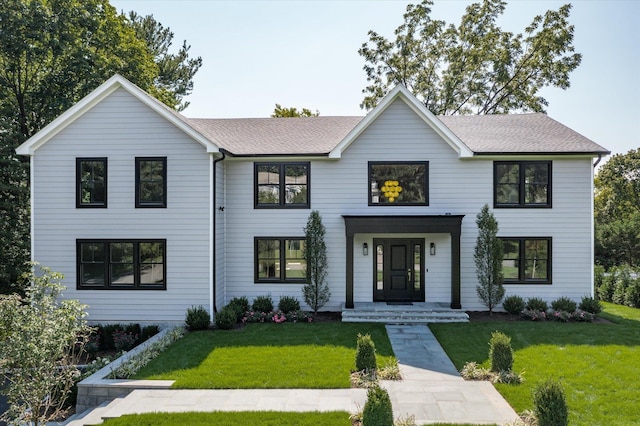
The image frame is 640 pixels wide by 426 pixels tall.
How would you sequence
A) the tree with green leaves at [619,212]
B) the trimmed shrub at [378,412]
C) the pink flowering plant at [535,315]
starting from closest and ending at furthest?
1. the trimmed shrub at [378,412]
2. the pink flowering plant at [535,315]
3. the tree with green leaves at [619,212]

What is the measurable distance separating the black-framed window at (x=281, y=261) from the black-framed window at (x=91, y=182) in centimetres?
538

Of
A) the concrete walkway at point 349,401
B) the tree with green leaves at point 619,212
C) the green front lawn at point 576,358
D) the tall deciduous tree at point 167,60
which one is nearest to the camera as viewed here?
the concrete walkway at point 349,401

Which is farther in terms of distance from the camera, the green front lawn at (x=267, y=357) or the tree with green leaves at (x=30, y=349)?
the green front lawn at (x=267, y=357)

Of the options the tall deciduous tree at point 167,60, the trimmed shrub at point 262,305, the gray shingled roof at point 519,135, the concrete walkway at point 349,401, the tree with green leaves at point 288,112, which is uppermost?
the tall deciduous tree at point 167,60

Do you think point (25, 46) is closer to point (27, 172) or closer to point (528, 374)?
point (27, 172)

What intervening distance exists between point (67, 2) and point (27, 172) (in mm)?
7598

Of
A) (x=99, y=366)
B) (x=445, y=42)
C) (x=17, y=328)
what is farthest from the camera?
(x=445, y=42)

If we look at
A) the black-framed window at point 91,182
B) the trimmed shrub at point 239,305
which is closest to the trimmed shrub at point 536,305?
the trimmed shrub at point 239,305

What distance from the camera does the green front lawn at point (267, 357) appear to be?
26.7 feet

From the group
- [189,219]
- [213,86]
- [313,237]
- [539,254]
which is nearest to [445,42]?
[213,86]

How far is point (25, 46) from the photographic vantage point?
1633 cm

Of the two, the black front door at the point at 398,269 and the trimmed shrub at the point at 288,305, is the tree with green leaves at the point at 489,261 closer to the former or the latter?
the black front door at the point at 398,269

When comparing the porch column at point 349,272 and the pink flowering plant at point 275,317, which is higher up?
the porch column at point 349,272

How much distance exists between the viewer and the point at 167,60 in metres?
Answer: 28.5
